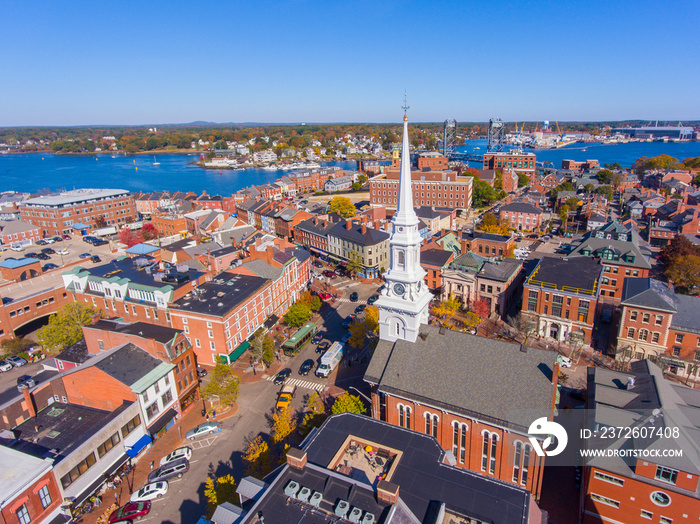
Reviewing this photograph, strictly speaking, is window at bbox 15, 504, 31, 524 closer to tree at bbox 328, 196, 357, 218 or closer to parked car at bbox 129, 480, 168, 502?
parked car at bbox 129, 480, 168, 502

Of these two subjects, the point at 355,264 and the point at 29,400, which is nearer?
the point at 29,400

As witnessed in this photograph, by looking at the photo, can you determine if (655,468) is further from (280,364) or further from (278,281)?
(278,281)

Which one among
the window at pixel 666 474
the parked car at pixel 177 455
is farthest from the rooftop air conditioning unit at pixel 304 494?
A: the window at pixel 666 474

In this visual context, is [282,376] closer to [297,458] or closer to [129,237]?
[297,458]

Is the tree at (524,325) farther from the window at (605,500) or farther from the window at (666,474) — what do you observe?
the window at (666,474)

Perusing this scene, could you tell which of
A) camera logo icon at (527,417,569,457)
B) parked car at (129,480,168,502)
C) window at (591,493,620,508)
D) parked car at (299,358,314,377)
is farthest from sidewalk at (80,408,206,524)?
window at (591,493,620,508)

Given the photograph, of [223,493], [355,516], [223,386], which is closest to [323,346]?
[223,386]
